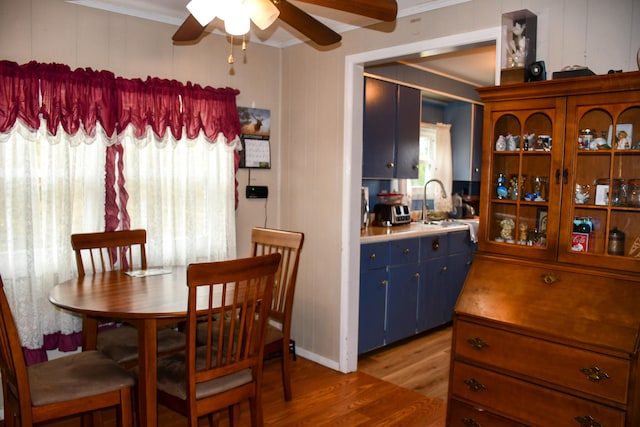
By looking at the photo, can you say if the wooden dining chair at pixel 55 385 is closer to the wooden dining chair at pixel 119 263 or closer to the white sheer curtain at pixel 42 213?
the wooden dining chair at pixel 119 263

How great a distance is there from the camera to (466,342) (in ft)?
7.77

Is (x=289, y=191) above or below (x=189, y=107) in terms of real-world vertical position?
below

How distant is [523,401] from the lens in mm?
2178

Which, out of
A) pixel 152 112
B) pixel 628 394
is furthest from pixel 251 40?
pixel 628 394

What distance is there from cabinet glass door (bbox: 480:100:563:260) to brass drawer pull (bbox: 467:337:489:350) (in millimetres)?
442

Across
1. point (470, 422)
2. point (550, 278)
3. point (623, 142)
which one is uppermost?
point (623, 142)

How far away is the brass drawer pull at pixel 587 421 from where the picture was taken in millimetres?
1982

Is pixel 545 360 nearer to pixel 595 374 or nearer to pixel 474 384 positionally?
pixel 595 374

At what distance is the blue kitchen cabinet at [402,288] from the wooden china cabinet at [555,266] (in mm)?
1392

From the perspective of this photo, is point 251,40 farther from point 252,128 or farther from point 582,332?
point 582,332

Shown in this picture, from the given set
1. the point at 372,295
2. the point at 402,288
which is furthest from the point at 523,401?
the point at 402,288

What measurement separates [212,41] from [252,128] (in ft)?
2.23

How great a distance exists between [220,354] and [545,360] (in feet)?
4.55

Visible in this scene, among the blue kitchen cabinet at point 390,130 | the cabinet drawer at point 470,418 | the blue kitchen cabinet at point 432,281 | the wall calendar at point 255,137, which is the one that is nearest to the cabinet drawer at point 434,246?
the blue kitchen cabinet at point 432,281
